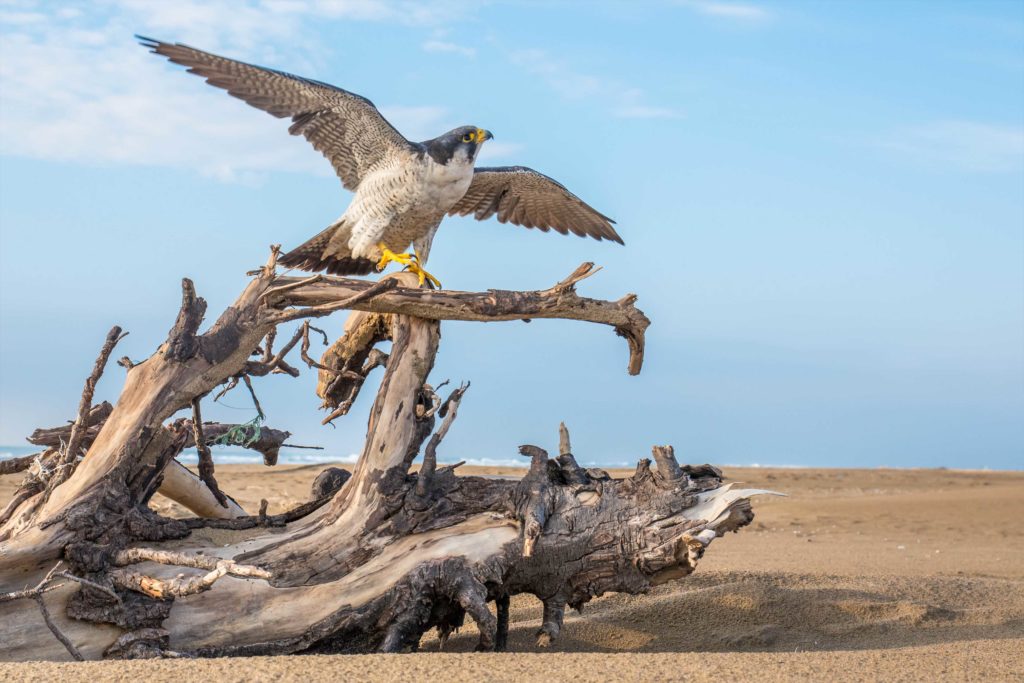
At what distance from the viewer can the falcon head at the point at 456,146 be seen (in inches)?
223

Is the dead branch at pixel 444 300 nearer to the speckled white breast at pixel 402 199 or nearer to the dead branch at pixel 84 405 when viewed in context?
the dead branch at pixel 84 405

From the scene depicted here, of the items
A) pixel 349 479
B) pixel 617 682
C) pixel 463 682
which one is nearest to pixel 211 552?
pixel 349 479

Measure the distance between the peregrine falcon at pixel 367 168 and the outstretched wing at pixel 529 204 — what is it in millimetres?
13

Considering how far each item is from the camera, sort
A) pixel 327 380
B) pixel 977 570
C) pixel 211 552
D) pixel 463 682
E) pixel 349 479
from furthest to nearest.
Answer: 1. pixel 977 570
2. pixel 327 380
3. pixel 349 479
4. pixel 211 552
5. pixel 463 682

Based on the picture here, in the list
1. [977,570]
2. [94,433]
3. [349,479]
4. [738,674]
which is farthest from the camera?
[977,570]

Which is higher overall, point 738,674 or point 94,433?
point 94,433

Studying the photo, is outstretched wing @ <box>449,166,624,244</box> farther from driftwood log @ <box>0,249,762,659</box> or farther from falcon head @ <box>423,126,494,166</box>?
driftwood log @ <box>0,249,762,659</box>

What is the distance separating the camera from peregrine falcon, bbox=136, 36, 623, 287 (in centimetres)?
556

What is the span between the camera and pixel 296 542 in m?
4.04

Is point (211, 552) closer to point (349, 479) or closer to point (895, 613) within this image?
point (349, 479)

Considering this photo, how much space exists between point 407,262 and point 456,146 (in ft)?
2.64

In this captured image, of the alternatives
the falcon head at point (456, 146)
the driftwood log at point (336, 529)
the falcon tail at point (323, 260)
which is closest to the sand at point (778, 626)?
the driftwood log at point (336, 529)

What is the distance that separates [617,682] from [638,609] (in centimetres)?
205

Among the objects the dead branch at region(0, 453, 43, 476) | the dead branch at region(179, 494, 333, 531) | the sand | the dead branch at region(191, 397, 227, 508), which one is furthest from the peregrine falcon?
the sand
